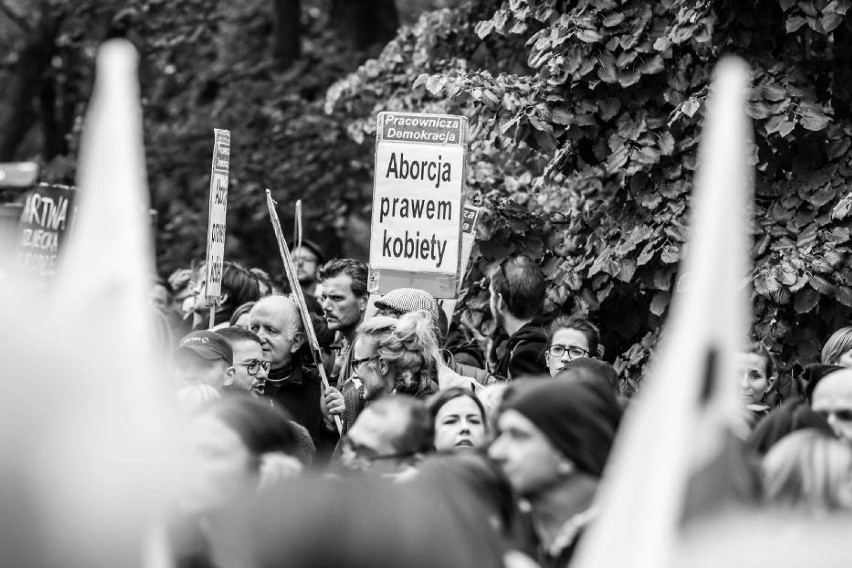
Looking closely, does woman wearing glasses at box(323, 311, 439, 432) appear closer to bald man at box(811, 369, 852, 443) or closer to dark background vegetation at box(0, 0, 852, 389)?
bald man at box(811, 369, 852, 443)

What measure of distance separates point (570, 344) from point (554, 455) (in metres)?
3.26

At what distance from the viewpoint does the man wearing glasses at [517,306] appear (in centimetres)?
762

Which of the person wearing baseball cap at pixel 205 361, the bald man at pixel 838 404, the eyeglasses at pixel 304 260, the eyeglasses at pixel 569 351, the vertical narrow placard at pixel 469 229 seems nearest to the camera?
the bald man at pixel 838 404

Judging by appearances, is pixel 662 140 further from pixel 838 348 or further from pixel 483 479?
pixel 483 479

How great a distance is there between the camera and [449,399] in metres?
5.57

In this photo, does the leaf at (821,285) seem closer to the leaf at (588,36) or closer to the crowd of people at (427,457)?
the crowd of people at (427,457)

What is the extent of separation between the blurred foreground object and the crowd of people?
0.27 m

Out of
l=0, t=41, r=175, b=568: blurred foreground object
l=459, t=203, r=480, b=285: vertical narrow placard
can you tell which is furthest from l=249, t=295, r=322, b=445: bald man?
l=0, t=41, r=175, b=568: blurred foreground object

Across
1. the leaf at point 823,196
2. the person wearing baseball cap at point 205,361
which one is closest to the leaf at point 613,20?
the leaf at point 823,196

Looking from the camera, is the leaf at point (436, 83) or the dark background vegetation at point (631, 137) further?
the leaf at point (436, 83)

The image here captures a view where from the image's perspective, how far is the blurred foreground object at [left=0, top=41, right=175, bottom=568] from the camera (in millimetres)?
2707

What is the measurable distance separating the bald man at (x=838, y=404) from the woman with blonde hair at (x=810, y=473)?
2.75 ft

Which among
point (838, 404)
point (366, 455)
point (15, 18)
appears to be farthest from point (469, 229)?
point (15, 18)

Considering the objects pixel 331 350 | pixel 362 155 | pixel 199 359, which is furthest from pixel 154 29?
pixel 199 359
